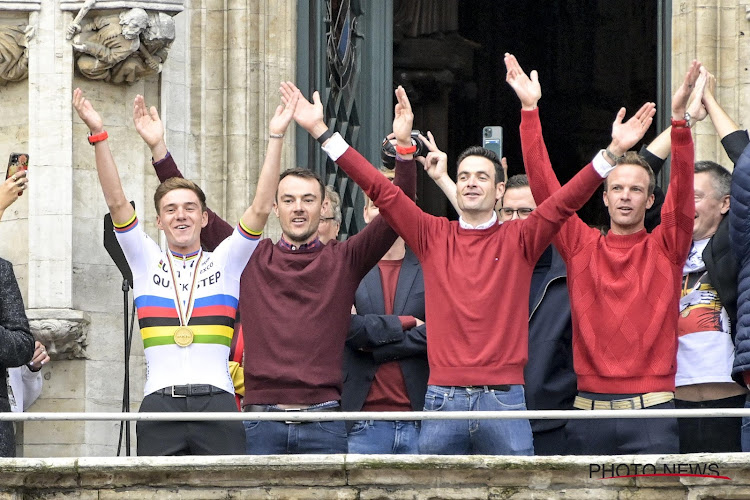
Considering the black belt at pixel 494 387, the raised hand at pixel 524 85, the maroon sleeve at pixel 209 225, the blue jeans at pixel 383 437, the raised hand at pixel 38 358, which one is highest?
the raised hand at pixel 524 85

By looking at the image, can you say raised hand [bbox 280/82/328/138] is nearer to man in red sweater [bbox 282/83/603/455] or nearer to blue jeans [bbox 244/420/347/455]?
man in red sweater [bbox 282/83/603/455]

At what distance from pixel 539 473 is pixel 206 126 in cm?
395

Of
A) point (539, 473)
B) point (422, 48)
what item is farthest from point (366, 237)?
point (422, 48)

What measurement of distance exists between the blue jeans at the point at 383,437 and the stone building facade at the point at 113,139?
2283 millimetres

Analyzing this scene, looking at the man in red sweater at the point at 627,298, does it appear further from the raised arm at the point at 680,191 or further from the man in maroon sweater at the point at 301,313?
the man in maroon sweater at the point at 301,313

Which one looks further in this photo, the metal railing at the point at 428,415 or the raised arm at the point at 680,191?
the raised arm at the point at 680,191

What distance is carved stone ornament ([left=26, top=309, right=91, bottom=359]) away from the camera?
9.61 metres

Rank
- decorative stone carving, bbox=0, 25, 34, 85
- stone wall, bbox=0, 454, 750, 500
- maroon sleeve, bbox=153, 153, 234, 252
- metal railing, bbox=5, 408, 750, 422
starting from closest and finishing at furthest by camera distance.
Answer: metal railing, bbox=5, 408, 750, 422 < stone wall, bbox=0, 454, 750, 500 < maroon sleeve, bbox=153, 153, 234, 252 < decorative stone carving, bbox=0, 25, 34, 85

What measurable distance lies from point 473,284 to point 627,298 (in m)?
0.63

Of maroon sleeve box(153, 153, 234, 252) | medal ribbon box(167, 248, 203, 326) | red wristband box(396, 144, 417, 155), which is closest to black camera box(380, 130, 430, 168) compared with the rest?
red wristband box(396, 144, 417, 155)

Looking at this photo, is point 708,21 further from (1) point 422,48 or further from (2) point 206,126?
(1) point 422,48

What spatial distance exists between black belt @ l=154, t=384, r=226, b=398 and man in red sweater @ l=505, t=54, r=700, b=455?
58.1 inches

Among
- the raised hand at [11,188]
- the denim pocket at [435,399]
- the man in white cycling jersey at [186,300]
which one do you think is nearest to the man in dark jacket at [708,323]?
the denim pocket at [435,399]

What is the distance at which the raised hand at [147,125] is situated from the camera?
8.23m
